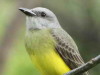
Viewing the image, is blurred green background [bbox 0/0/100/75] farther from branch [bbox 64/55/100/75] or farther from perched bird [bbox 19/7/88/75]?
branch [bbox 64/55/100/75]

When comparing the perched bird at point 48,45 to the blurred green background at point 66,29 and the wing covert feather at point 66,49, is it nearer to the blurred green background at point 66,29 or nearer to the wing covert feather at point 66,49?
the wing covert feather at point 66,49

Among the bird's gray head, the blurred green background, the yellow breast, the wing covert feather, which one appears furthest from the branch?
the blurred green background

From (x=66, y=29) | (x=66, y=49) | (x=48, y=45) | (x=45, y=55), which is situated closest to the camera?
(x=45, y=55)

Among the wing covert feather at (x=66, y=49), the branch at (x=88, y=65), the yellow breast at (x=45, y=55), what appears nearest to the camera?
the branch at (x=88, y=65)

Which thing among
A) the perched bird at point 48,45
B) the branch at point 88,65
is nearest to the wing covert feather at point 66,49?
the perched bird at point 48,45

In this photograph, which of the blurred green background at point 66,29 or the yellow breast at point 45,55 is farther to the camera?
the blurred green background at point 66,29

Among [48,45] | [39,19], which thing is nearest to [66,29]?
[39,19]

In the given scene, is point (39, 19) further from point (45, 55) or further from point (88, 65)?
point (88, 65)

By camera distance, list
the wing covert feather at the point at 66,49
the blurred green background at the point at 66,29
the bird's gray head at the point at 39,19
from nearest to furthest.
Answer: the wing covert feather at the point at 66,49, the bird's gray head at the point at 39,19, the blurred green background at the point at 66,29
